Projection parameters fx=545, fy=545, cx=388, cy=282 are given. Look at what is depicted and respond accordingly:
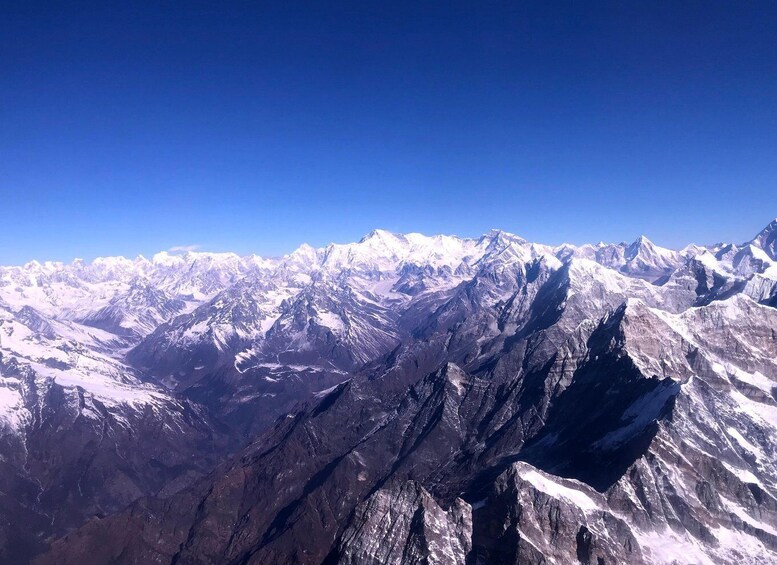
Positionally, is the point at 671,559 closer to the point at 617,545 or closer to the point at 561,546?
the point at 617,545

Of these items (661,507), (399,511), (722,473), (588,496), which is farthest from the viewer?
(722,473)

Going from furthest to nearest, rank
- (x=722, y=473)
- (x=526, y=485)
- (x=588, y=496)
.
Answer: (x=722, y=473), (x=588, y=496), (x=526, y=485)

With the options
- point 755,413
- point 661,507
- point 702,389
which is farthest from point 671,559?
point 755,413

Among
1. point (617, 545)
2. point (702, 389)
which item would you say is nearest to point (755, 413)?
point (702, 389)

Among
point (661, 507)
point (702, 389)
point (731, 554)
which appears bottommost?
point (731, 554)

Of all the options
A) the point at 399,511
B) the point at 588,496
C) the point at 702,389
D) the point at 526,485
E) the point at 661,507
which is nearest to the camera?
the point at 399,511

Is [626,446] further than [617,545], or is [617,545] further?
[626,446]

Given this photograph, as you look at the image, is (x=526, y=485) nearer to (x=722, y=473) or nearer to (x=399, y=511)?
(x=399, y=511)

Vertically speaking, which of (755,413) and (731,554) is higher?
(755,413)

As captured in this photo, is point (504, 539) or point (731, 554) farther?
point (731, 554)
